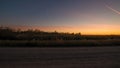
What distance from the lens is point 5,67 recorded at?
41.8ft

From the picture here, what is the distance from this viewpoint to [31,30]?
72.0 meters

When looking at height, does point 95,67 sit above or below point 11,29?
below

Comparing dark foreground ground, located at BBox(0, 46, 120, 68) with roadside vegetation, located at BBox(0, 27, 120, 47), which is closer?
dark foreground ground, located at BBox(0, 46, 120, 68)

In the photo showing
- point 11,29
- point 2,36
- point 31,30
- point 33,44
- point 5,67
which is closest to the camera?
point 5,67

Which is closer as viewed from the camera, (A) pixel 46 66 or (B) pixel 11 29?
(A) pixel 46 66

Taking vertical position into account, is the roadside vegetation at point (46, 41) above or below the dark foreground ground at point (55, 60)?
above

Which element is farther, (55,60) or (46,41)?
(46,41)

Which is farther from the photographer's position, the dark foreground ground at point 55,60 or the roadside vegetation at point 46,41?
the roadside vegetation at point 46,41

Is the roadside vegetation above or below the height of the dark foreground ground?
above

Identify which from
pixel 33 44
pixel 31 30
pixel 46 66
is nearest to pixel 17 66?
pixel 46 66

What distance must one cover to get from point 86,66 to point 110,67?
124cm

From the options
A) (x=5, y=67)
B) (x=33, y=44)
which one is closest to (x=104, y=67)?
(x=5, y=67)

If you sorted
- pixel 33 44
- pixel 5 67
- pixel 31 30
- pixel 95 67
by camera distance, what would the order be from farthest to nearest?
pixel 31 30 < pixel 33 44 < pixel 95 67 < pixel 5 67

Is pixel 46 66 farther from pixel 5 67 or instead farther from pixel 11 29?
pixel 11 29
